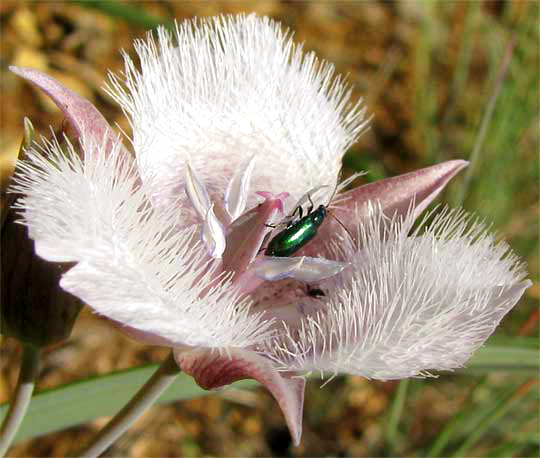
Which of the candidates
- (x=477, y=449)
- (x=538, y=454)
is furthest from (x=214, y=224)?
(x=477, y=449)

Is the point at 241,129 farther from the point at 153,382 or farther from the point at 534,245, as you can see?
the point at 534,245

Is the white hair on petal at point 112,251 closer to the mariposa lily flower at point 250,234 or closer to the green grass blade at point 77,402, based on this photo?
the mariposa lily flower at point 250,234

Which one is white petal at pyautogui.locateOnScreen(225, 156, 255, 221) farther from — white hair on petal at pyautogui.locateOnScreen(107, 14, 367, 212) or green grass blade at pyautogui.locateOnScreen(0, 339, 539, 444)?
green grass blade at pyautogui.locateOnScreen(0, 339, 539, 444)

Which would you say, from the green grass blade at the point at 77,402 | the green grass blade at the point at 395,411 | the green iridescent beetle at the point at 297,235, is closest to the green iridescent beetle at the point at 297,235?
the green iridescent beetle at the point at 297,235

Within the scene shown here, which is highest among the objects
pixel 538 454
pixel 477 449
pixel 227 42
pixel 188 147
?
pixel 227 42

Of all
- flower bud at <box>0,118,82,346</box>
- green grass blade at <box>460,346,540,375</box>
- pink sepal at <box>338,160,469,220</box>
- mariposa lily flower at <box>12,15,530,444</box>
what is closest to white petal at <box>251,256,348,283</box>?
mariposa lily flower at <box>12,15,530,444</box>

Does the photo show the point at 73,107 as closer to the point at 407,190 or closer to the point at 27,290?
the point at 27,290

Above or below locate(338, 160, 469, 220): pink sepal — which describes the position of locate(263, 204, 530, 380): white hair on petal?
below
